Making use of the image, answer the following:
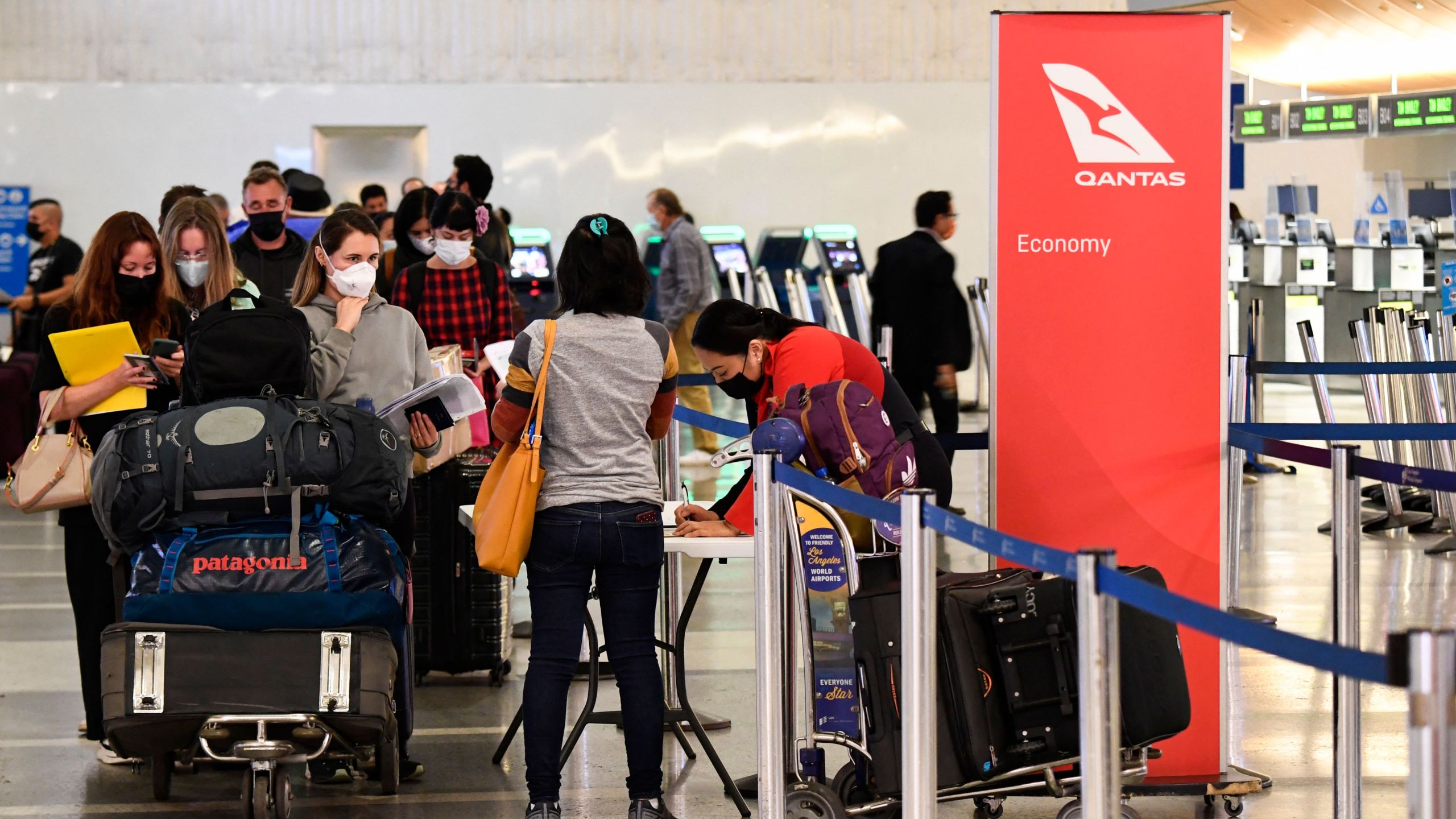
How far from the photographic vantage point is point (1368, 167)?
18438mm

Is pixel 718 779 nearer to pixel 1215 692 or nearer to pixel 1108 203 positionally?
pixel 1215 692

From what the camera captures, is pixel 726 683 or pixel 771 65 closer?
pixel 726 683

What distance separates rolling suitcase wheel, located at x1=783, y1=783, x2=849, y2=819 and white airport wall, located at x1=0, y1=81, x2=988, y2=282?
1198cm

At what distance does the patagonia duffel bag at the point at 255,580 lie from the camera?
3365 mm

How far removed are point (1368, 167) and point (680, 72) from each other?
340 inches

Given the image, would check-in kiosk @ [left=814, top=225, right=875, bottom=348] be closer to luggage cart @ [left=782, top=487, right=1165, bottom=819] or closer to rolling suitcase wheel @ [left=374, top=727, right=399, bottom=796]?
rolling suitcase wheel @ [left=374, top=727, right=399, bottom=796]

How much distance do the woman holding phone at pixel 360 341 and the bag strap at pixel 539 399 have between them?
565 millimetres

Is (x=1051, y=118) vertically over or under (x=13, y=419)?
over

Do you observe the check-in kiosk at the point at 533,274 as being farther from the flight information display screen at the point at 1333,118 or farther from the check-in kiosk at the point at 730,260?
the flight information display screen at the point at 1333,118

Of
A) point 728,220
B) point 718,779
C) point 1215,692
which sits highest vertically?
point 728,220

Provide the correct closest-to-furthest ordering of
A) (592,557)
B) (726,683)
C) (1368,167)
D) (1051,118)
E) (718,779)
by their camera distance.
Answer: (592,557) → (1051,118) → (718,779) → (726,683) → (1368,167)

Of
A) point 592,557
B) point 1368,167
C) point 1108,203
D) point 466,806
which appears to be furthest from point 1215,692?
point 1368,167

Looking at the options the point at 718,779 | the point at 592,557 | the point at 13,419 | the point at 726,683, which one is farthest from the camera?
the point at 13,419

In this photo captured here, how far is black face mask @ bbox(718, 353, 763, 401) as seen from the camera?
409cm
